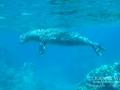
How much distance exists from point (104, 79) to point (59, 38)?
5.25 metres

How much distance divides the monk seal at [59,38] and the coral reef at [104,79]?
142cm

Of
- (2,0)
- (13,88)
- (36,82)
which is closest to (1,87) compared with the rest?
(13,88)

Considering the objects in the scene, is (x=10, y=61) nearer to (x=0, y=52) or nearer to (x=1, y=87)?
(x=0, y=52)

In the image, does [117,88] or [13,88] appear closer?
[117,88]

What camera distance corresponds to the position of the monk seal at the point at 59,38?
1629cm

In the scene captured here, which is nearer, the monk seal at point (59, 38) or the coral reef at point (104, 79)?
the coral reef at point (104, 79)

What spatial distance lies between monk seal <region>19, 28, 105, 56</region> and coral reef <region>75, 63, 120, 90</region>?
55.8 inches

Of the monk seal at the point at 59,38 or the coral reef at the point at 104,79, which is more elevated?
the monk seal at the point at 59,38

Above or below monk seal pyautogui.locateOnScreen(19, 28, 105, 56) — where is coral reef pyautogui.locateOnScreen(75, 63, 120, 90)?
below

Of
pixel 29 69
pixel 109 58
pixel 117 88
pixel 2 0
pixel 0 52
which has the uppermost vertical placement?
pixel 109 58

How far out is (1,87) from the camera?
101 ft

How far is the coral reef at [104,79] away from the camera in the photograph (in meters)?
13.8

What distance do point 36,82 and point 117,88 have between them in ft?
74.2

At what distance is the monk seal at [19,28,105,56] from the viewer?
16.3 metres
